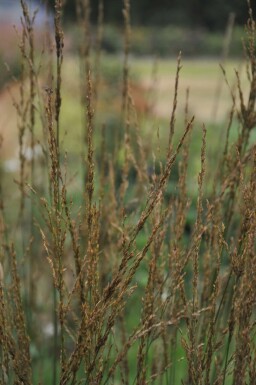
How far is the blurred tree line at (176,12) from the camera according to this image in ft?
80.5

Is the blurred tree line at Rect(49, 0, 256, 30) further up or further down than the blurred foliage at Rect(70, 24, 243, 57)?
further up

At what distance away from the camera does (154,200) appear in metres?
1.40

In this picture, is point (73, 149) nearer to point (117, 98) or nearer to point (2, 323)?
point (117, 98)

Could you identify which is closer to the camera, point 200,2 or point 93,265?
point 93,265

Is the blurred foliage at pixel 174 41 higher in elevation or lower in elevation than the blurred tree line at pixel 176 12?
lower

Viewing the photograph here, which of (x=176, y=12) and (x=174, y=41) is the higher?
(x=176, y=12)

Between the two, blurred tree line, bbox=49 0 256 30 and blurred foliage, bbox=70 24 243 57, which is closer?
blurred foliage, bbox=70 24 243 57

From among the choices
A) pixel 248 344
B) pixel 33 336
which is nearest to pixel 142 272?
pixel 33 336

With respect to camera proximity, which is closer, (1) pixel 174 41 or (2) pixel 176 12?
(1) pixel 174 41

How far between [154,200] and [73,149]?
7.61 m

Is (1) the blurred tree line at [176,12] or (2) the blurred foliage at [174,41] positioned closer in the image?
(2) the blurred foliage at [174,41]

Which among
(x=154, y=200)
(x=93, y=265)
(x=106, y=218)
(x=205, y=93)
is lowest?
(x=205, y=93)

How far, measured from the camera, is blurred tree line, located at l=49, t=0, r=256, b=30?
24.5m

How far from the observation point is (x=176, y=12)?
28.1 meters
